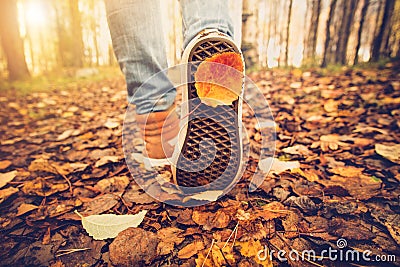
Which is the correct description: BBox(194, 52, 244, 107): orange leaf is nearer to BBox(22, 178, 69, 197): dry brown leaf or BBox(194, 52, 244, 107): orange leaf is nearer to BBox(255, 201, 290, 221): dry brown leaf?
BBox(255, 201, 290, 221): dry brown leaf

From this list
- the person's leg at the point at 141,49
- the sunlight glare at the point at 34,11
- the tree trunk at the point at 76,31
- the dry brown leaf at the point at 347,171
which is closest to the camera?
the person's leg at the point at 141,49

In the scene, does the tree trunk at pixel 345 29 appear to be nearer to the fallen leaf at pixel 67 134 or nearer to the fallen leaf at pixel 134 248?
the fallen leaf at pixel 67 134

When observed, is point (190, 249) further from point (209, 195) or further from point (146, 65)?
point (146, 65)

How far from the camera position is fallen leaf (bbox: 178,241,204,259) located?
66 cm

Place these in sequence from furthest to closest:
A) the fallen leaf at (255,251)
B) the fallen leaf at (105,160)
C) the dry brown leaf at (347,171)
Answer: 1. the fallen leaf at (105,160)
2. the dry brown leaf at (347,171)
3. the fallen leaf at (255,251)

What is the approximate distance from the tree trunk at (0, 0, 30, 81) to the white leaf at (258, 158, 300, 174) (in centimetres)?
671

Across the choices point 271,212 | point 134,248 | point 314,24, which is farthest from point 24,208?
point 314,24

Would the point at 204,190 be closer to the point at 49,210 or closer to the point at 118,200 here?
the point at 118,200

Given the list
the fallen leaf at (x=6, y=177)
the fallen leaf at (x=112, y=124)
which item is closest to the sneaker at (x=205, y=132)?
the fallen leaf at (x=6, y=177)

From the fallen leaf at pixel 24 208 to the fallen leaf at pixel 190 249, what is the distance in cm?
58

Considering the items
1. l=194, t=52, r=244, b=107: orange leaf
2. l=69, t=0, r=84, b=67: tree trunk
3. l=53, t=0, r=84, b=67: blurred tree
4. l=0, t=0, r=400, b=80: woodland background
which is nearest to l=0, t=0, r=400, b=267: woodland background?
l=194, t=52, r=244, b=107: orange leaf

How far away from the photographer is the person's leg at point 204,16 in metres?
0.81

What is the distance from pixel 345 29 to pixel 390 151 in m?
3.62

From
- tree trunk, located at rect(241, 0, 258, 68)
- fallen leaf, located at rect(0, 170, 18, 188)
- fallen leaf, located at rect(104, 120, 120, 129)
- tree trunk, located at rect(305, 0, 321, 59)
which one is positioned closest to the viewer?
fallen leaf, located at rect(0, 170, 18, 188)
